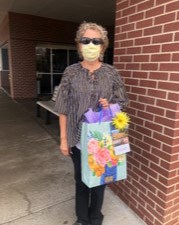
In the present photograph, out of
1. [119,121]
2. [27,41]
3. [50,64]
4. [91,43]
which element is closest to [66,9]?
[27,41]

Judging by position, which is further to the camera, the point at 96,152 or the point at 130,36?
the point at 130,36

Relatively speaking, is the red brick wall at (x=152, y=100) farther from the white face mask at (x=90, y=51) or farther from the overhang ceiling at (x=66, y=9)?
the overhang ceiling at (x=66, y=9)

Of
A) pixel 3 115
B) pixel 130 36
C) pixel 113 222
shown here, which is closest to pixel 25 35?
pixel 3 115

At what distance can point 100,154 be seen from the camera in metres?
1.72

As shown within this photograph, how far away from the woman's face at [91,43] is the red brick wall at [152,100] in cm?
51

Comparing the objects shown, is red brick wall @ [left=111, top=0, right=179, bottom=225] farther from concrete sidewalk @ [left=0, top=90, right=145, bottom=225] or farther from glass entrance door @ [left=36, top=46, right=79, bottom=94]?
glass entrance door @ [left=36, top=46, right=79, bottom=94]

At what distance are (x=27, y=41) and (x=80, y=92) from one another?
8.59m

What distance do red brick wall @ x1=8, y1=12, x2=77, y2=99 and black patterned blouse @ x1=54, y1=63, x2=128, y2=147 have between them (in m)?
8.30

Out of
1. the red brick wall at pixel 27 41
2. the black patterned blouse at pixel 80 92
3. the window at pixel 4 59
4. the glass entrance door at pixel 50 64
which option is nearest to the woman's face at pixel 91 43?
the black patterned blouse at pixel 80 92

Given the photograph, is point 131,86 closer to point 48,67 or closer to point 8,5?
point 8,5

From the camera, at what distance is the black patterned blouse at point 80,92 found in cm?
178

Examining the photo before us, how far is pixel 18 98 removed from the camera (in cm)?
978

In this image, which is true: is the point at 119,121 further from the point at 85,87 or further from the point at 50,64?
the point at 50,64

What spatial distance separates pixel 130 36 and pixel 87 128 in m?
1.11
